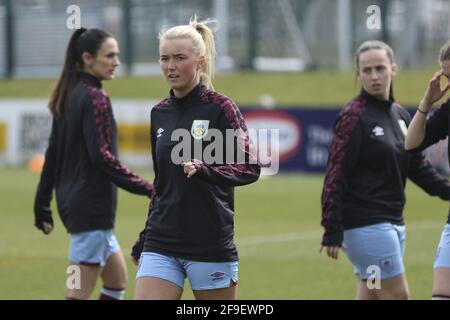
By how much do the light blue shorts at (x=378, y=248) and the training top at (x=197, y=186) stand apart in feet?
5.51

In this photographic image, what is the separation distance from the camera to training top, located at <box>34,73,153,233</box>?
768cm

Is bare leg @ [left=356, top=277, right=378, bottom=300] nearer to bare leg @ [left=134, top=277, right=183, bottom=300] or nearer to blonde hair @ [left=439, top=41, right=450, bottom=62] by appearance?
blonde hair @ [left=439, top=41, right=450, bottom=62]

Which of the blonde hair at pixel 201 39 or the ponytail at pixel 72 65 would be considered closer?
the blonde hair at pixel 201 39

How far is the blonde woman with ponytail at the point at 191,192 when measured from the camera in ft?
19.5

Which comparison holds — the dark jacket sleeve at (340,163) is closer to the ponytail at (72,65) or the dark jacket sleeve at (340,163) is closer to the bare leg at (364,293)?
the bare leg at (364,293)

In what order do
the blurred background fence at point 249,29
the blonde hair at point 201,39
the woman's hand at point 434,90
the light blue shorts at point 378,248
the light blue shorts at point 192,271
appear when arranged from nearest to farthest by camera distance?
1. the light blue shorts at point 192,271
2. the blonde hair at point 201,39
3. the woman's hand at point 434,90
4. the light blue shorts at point 378,248
5. the blurred background fence at point 249,29

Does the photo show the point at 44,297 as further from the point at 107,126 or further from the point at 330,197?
the point at 330,197

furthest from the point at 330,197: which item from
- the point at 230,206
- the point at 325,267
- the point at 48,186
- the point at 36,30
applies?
the point at 36,30

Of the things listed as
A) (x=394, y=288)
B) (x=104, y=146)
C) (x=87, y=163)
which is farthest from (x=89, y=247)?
(x=394, y=288)

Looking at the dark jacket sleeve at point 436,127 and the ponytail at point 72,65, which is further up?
the ponytail at point 72,65

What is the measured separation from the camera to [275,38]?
110ft

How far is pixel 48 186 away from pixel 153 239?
7.30ft

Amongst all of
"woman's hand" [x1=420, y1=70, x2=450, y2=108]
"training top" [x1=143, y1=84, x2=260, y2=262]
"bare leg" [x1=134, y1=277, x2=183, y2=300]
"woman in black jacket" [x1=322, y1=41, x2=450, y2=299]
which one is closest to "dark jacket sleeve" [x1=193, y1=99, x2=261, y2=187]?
"training top" [x1=143, y1=84, x2=260, y2=262]

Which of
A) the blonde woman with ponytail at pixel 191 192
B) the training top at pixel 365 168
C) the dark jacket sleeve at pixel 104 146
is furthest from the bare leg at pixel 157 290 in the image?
the training top at pixel 365 168
